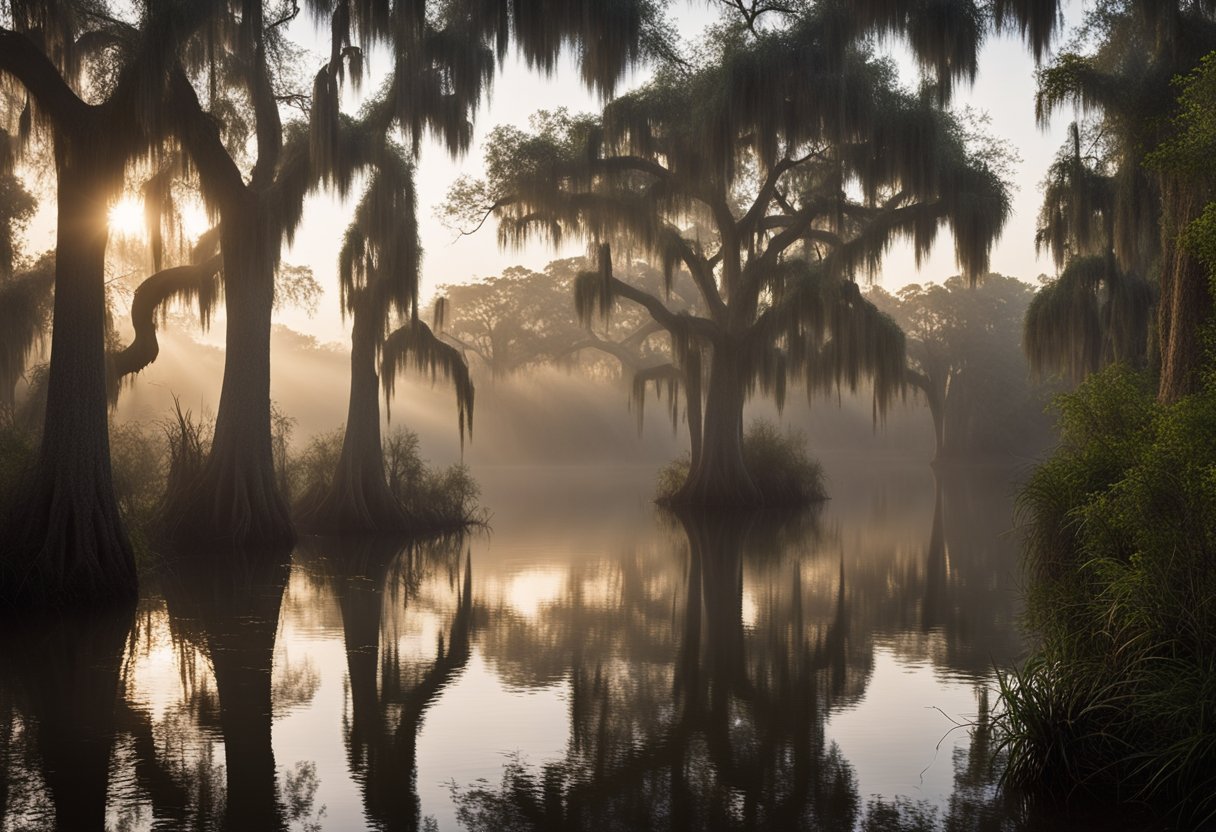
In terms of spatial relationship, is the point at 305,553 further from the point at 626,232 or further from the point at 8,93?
the point at 626,232

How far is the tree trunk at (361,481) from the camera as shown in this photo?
69.5ft

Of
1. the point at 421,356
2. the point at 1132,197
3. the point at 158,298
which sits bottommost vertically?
the point at 421,356

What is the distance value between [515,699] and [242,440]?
1119cm

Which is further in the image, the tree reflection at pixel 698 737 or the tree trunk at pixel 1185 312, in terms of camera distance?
the tree trunk at pixel 1185 312

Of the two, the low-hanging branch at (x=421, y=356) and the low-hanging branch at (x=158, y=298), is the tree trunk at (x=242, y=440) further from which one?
the low-hanging branch at (x=421, y=356)

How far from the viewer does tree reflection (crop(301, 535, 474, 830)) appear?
19.5ft

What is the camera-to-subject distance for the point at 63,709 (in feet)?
24.4

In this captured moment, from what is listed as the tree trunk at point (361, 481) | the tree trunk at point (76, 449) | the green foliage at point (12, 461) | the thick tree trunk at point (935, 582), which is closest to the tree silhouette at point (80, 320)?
the tree trunk at point (76, 449)

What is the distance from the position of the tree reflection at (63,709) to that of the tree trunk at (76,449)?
0.76m

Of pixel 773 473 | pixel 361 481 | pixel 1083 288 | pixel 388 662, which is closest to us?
pixel 388 662

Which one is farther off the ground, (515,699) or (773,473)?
(773,473)

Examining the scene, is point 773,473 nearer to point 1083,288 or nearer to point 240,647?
point 1083,288

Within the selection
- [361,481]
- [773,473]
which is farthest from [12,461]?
[773,473]

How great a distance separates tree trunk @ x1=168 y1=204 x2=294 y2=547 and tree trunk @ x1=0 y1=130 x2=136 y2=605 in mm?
5079
